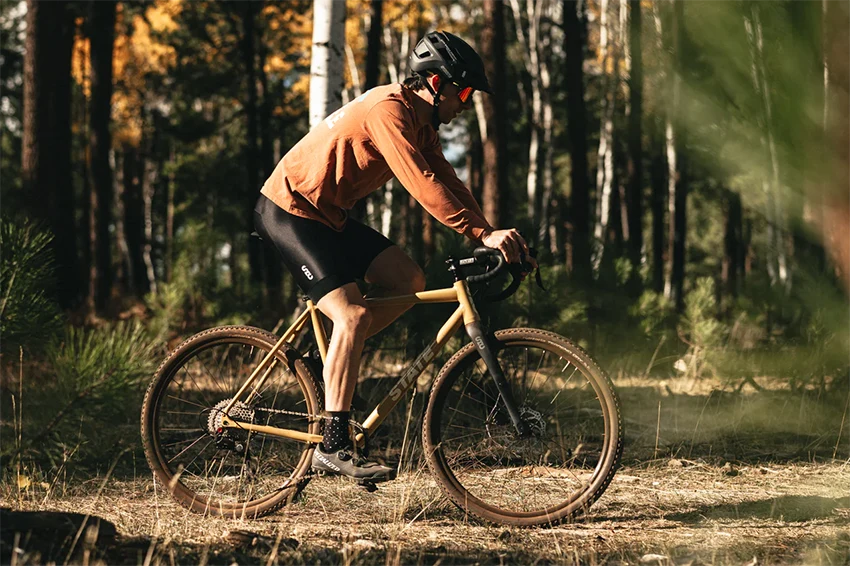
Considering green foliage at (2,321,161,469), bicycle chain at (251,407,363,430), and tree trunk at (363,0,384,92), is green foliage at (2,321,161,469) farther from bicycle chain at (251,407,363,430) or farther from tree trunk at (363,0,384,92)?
tree trunk at (363,0,384,92)

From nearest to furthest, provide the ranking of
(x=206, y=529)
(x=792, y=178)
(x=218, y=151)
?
(x=792, y=178) < (x=206, y=529) < (x=218, y=151)

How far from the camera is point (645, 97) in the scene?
5.66ft

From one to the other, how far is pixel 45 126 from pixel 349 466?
734cm

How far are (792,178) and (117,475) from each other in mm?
4345

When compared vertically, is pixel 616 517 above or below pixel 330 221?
below

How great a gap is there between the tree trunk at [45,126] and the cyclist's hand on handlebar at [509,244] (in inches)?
267

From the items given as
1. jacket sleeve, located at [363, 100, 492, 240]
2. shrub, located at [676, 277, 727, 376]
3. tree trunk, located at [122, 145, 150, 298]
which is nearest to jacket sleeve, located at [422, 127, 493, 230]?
jacket sleeve, located at [363, 100, 492, 240]

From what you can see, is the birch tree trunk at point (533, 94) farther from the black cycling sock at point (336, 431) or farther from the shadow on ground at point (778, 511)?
the black cycling sock at point (336, 431)

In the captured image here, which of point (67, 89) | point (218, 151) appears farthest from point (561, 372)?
point (218, 151)

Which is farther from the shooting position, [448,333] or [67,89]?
[67,89]

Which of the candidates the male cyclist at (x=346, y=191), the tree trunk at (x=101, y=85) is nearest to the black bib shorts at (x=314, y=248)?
the male cyclist at (x=346, y=191)

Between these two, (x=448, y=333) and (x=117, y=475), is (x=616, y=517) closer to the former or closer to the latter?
(x=448, y=333)

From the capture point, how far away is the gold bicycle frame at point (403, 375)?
3988 millimetres

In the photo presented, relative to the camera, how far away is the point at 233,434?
4.24 meters
